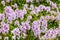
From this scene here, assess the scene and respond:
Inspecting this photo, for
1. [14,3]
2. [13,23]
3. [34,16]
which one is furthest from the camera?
[14,3]

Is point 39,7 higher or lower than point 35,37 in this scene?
higher

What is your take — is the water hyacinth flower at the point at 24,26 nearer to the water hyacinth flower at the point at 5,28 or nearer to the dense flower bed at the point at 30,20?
the dense flower bed at the point at 30,20

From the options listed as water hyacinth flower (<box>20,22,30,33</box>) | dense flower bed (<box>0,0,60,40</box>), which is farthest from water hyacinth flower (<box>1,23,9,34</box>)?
water hyacinth flower (<box>20,22,30,33</box>)

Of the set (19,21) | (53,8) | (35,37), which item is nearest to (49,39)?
(35,37)

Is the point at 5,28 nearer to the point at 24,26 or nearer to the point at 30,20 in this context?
the point at 24,26

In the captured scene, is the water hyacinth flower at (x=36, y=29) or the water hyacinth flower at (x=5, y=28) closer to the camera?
the water hyacinth flower at (x=5, y=28)

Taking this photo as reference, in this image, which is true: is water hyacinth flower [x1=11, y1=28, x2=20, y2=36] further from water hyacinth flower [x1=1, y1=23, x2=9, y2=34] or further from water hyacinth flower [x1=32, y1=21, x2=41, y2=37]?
water hyacinth flower [x1=32, y1=21, x2=41, y2=37]

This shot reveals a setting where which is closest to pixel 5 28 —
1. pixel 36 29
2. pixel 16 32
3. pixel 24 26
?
pixel 16 32

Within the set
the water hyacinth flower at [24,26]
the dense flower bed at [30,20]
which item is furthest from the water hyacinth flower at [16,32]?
the water hyacinth flower at [24,26]

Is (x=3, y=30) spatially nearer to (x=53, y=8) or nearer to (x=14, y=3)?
(x=14, y=3)
